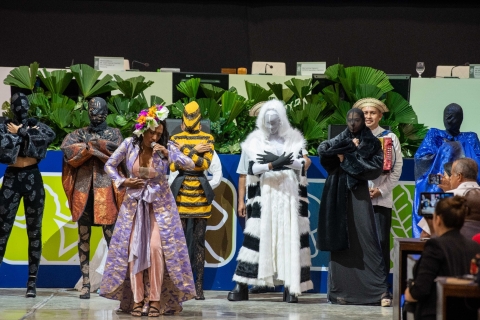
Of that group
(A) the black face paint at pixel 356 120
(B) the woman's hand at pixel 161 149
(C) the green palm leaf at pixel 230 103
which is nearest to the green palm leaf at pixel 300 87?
(C) the green palm leaf at pixel 230 103

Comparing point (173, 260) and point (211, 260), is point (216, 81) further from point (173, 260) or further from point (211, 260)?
point (173, 260)

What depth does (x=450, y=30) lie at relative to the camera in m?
13.5

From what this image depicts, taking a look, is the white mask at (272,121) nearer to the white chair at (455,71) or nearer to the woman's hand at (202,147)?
the woman's hand at (202,147)

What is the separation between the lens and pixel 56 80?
834cm

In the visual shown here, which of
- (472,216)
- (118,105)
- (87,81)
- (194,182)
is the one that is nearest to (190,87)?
(118,105)

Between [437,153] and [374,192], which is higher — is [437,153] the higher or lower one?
the higher one

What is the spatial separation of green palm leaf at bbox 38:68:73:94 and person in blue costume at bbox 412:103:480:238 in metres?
3.56

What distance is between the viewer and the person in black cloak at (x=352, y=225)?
710 cm

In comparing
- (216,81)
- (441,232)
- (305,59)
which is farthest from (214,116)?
(305,59)

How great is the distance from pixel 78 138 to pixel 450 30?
26.7 ft

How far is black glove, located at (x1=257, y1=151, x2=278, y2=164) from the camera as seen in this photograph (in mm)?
7129

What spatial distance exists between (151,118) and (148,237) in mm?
910

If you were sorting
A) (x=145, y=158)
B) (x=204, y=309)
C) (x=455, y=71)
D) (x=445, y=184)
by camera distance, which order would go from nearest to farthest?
(x=445, y=184), (x=145, y=158), (x=204, y=309), (x=455, y=71)

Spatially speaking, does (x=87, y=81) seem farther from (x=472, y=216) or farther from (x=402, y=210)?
(x=472, y=216)
